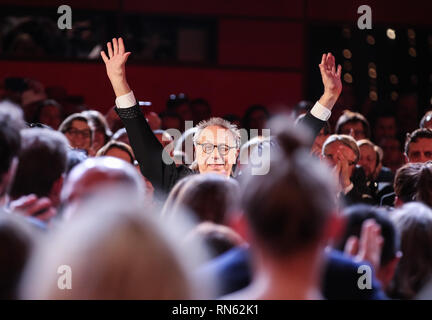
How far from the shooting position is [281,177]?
63.7 inches

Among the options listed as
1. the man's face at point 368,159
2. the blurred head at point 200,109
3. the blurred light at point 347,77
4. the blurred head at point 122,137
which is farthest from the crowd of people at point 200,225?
the blurred light at point 347,77

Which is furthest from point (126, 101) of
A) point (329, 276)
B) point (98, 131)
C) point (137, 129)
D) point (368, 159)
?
point (368, 159)

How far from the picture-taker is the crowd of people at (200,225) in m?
1.46

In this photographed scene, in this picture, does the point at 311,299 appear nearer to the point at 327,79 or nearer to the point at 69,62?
the point at 327,79

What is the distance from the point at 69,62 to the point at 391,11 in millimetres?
3541

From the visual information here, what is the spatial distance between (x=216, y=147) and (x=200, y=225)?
1.76 metres

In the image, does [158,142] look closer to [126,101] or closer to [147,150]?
[147,150]

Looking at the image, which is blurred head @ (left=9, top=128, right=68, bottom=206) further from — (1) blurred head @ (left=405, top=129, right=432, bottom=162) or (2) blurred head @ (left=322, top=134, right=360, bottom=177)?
(1) blurred head @ (left=405, top=129, right=432, bottom=162)

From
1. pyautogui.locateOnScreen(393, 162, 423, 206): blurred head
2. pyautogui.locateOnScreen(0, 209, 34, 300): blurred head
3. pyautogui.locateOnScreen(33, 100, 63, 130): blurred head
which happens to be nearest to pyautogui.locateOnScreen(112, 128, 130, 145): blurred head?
pyautogui.locateOnScreen(33, 100, 63, 130): blurred head

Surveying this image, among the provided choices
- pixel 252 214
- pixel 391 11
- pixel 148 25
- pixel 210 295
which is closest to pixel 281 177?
pixel 252 214

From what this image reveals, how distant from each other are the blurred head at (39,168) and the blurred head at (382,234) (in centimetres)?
98

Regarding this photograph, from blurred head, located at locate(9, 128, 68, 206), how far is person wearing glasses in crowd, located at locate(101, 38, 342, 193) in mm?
1209

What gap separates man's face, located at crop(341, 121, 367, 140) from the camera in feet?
20.7
